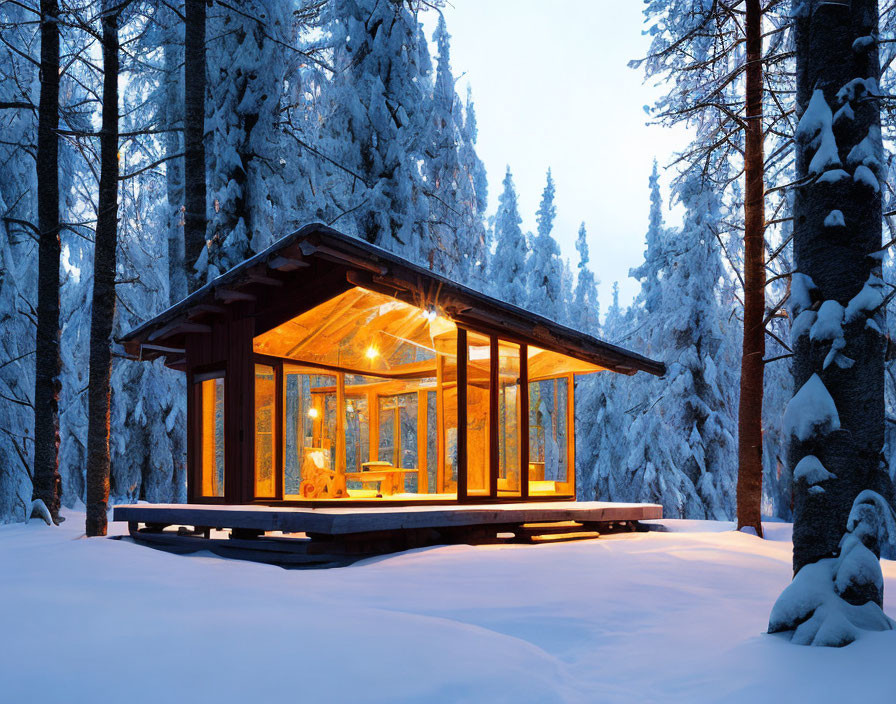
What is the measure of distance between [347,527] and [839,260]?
188 inches

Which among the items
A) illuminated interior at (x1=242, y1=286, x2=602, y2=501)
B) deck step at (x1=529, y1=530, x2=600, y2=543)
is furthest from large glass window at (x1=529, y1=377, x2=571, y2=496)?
deck step at (x1=529, y1=530, x2=600, y2=543)

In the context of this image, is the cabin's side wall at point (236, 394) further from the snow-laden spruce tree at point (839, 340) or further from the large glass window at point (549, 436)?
the snow-laden spruce tree at point (839, 340)

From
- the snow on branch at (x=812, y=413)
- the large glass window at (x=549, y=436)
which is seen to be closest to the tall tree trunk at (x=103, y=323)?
the large glass window at (x=549, y=436)

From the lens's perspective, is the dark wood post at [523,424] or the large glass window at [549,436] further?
the large glass window at [549,436]

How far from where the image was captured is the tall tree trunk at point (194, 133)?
12.4 metres

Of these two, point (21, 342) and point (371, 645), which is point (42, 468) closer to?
point (21, 342)

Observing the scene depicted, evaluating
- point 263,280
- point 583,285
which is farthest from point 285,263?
point 583,285

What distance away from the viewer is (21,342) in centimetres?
1339

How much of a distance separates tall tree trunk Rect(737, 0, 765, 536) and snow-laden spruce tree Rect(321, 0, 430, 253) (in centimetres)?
738

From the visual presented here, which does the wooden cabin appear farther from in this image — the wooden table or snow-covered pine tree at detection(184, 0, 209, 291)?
snow-covered pine tree at detection(184, 0, 209, 291)

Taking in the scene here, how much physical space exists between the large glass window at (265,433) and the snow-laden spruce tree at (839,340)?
781cm

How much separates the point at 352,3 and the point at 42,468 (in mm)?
11414

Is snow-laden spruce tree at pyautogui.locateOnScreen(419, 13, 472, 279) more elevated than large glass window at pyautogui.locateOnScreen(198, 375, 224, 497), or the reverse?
snow-laden spruce tree at pyautogui.locateOnScreen(419, 13, 472, 279)

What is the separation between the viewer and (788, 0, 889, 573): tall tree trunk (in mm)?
3840
